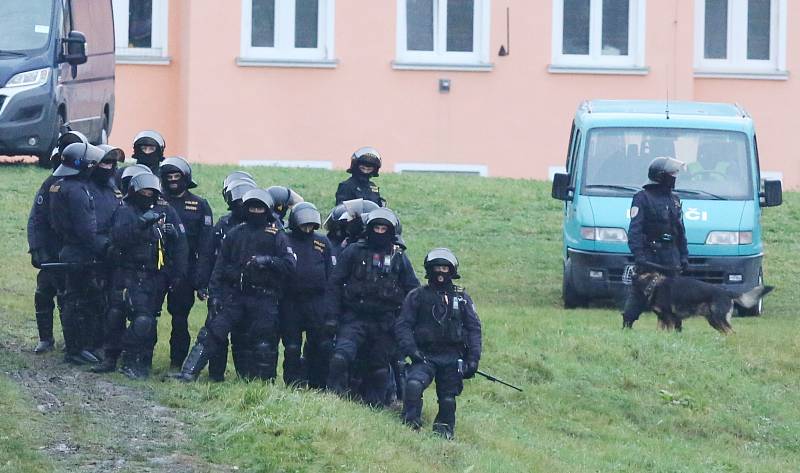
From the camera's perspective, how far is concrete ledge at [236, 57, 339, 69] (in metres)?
29.7

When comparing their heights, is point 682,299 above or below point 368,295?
below

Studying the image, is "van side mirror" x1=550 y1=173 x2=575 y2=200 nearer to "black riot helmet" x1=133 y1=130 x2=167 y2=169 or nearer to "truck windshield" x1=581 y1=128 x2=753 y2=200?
"truck windshield" x1=581 y1=128 x2=753 y2=200

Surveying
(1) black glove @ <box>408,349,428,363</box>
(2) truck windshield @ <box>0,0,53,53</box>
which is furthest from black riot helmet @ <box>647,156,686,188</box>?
(2) truck windshield @ <box>0,0,53,53</box>

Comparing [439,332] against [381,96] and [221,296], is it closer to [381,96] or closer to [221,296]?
[221,296]

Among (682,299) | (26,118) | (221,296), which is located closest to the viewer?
(221,296)

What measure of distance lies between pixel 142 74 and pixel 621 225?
13842 millimetres

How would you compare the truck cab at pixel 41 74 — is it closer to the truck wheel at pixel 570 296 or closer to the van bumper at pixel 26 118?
the van bumper at pixel 26 118

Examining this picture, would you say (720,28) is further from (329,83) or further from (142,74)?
(142,74)

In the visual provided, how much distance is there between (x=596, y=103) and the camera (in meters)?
20.2

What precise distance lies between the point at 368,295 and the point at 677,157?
7.14 meters

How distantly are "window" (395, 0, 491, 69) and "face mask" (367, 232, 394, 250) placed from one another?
17.6 m

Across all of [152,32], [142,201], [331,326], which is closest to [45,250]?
[142,201]

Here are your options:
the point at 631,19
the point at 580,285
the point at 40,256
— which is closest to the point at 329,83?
the point at 631,19

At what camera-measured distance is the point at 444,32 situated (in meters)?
30.5
